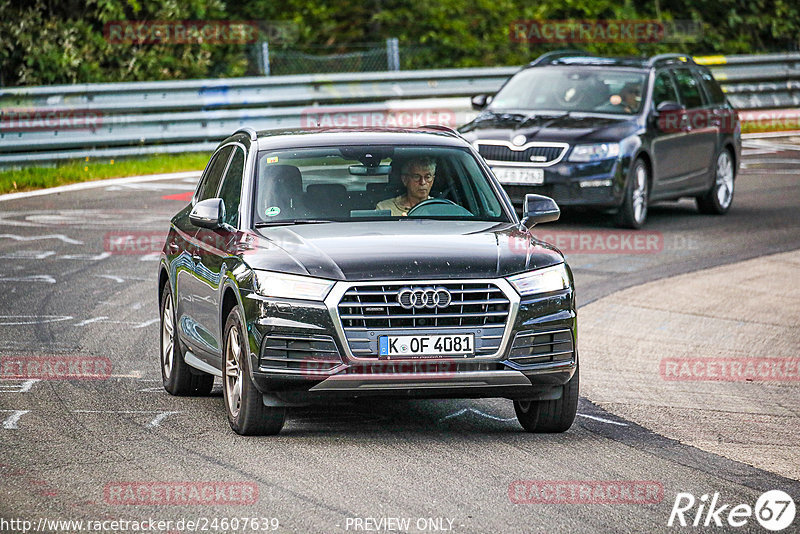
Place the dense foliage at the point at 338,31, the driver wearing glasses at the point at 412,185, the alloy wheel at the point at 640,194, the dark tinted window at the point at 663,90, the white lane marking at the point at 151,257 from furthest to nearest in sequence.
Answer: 1. the dense foliage at the point at 338,31
2. the dark tinted window at the point at 663,90
3. the alloy wheel at the point at 640,194
4. the white lane marking at the point at 151,257
5. the driver wearing glasses at the point at 412,185

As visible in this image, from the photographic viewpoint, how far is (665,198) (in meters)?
17.7

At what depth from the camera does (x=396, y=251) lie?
24.6ft

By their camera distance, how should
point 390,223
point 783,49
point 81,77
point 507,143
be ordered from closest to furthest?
1. point 390,223
2. point 507,143
3. point 81,77
4. point 783,49

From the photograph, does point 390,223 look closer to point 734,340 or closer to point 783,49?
point 734,340

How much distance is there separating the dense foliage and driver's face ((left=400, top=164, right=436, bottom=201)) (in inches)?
666

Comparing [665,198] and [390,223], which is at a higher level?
[390,223]

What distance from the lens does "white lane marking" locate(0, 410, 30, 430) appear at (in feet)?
25.7

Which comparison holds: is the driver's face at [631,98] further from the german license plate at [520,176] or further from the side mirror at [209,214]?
the side mirror at [209,214]

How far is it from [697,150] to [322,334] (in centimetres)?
1187

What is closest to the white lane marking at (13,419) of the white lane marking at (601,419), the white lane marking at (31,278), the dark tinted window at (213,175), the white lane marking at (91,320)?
the dark tinted window at (213,175)

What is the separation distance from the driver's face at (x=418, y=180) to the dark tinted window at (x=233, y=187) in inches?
38.5

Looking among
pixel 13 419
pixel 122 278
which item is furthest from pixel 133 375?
pixel 122 278

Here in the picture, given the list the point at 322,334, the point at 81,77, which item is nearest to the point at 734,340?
the point at 322,334

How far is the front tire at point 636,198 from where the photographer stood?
16.6 metres
